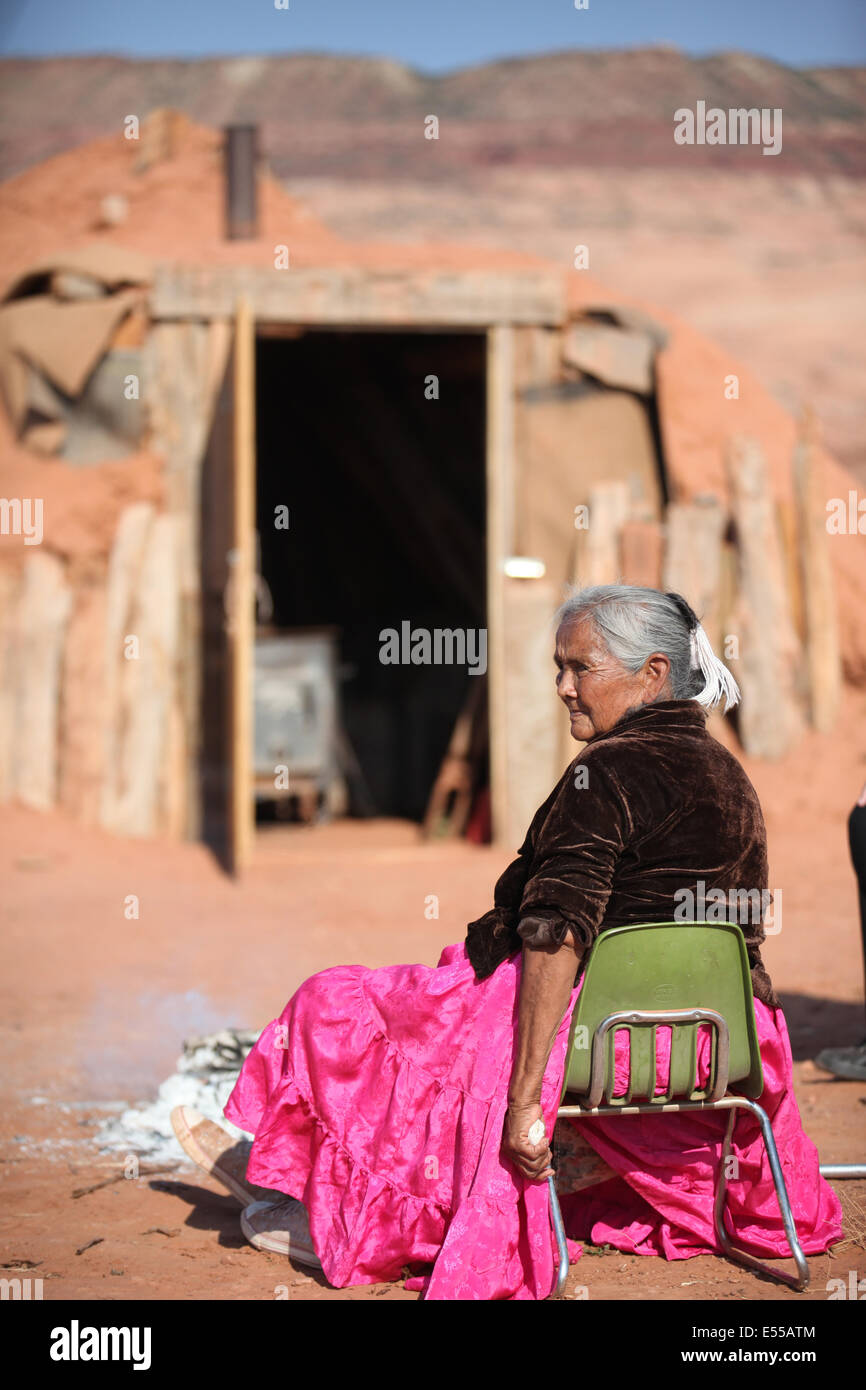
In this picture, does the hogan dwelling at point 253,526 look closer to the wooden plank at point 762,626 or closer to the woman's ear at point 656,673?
the wooden plank at point 762,626

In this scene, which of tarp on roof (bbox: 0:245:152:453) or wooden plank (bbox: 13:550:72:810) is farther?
tarp on roof (bbox: 0:245:152:453)

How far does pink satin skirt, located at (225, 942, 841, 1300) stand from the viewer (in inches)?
107

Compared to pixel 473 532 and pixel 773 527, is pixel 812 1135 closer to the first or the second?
pixel 773 527

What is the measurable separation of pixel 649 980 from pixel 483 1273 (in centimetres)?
65

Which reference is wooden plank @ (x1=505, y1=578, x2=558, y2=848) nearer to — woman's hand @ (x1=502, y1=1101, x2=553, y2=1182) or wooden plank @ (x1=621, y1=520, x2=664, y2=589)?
wooden plank @ (x1=621, y1=520, x2=664, y2=589)

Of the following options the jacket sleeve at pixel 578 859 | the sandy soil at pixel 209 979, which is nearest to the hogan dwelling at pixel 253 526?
the sandy soil at pixel 209 979

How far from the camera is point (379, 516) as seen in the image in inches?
489

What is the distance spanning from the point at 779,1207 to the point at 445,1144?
30.2 inches

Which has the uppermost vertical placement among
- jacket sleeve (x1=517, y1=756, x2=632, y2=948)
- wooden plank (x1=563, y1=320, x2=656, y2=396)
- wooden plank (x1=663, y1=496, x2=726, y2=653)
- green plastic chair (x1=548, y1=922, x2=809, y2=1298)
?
wooden plank (x1=563, y1=320, x2=656, y2=396)

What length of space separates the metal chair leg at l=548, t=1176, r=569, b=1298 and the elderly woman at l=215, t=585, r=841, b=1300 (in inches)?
0.9

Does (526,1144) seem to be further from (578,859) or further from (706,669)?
(706,669)

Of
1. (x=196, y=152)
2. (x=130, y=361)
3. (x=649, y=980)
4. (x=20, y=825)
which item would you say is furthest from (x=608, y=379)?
(x=196, y=152)

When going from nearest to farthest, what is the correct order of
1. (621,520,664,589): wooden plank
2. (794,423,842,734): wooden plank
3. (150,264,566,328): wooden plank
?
(150,264,566,328): wooden plank
(621,520,664,589): wooden plank
(794,423,842,734): wooden plank

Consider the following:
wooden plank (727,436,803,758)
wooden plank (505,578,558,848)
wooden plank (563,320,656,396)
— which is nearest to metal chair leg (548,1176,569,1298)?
wooden plank (505,578,558,848)
